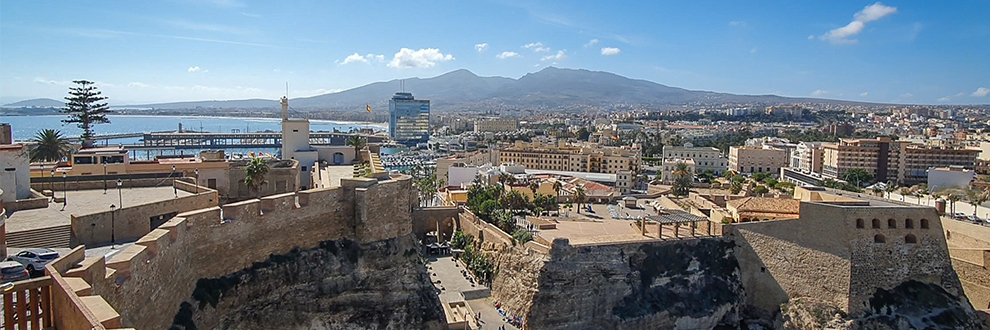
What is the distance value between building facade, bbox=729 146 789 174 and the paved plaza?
62853 mm

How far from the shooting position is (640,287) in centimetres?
2378

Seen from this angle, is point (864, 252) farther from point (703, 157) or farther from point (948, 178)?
point (703, 157)

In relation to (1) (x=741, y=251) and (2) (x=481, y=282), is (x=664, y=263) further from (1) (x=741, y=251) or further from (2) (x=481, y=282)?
(2) (x=481, y=282)

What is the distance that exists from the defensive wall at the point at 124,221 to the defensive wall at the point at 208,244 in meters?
2.34

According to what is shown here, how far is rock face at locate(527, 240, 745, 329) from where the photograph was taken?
22922 millimetres

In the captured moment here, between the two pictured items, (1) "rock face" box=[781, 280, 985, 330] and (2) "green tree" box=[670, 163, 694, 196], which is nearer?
(1) "rock face" box=[781, 280, 985, 330]

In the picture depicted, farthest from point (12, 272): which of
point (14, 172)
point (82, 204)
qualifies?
point (14, 172)

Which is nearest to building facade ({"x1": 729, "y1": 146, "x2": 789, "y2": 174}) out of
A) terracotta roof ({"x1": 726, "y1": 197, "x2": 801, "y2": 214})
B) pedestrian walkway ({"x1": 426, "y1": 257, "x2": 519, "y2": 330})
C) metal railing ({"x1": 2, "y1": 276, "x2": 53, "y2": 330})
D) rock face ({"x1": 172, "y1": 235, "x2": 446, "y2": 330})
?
terracotta roof ({"x1": 726, "y1": 197, "x2": 801, "y2": 214})

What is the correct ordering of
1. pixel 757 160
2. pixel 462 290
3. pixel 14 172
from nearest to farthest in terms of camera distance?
pixel 14 172, pixel 462 290, pixel 757 160

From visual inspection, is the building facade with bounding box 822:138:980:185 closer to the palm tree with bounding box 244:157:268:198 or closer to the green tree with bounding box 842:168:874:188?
the green tree with bounding box 842:168:874:188

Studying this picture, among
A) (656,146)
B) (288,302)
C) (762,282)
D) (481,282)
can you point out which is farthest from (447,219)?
(656,146)

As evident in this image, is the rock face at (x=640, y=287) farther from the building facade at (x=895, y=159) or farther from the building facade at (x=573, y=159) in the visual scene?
the building facade at (x=895, y=159)

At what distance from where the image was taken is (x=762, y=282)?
24625 mm

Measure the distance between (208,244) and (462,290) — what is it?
1397 centimetres
